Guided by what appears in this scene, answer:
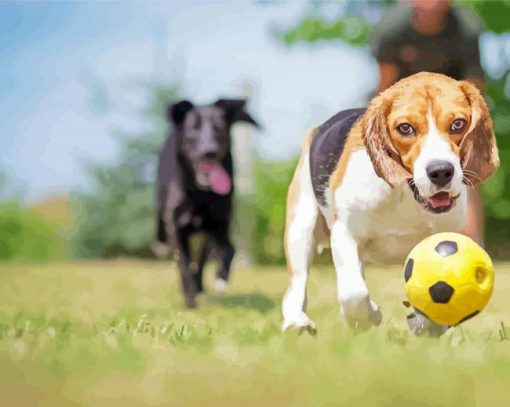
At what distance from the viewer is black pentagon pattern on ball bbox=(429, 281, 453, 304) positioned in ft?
13.0

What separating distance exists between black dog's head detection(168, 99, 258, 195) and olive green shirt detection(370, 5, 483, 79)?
127 cm

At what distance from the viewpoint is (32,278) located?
1048cm

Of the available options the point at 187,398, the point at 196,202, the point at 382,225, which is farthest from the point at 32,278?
the point at 187,398

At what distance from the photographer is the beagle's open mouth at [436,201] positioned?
4184 millimetres

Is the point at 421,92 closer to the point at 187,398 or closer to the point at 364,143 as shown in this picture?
the point at 364,143

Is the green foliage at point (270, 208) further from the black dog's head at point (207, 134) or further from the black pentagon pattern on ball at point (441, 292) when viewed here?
the black pentagon pattern on ball at point (441, 292)

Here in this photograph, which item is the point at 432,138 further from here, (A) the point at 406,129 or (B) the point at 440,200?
(B) the point at 440,200

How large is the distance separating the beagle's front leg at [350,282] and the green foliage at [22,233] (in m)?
16.7

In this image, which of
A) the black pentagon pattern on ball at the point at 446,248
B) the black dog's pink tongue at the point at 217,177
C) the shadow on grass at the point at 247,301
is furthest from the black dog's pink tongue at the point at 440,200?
the black dog's pink tongue at the point at 217,177

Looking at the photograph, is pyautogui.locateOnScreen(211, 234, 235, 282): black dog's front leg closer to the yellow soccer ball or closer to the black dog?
the black dog

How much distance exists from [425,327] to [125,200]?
19613 millimetres

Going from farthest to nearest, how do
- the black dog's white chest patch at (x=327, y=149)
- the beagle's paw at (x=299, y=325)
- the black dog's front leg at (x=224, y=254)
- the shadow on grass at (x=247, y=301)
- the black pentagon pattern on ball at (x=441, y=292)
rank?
1. the black dog's front leg at (x=224, y=254)
2. the shadow on grass at (x=247, y=301)
3. the black dog's white chest patch at (x=327, y=149)
4. the beagle's paw at (x=299, y=325)
5. the black pentagon pattern on ball at (x=441, y=292)

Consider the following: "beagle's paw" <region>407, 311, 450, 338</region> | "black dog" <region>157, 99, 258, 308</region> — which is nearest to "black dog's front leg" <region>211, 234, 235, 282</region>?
"black dog" <region>157, 99, 258, 308</region>

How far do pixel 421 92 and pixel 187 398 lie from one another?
1931 millimetres
